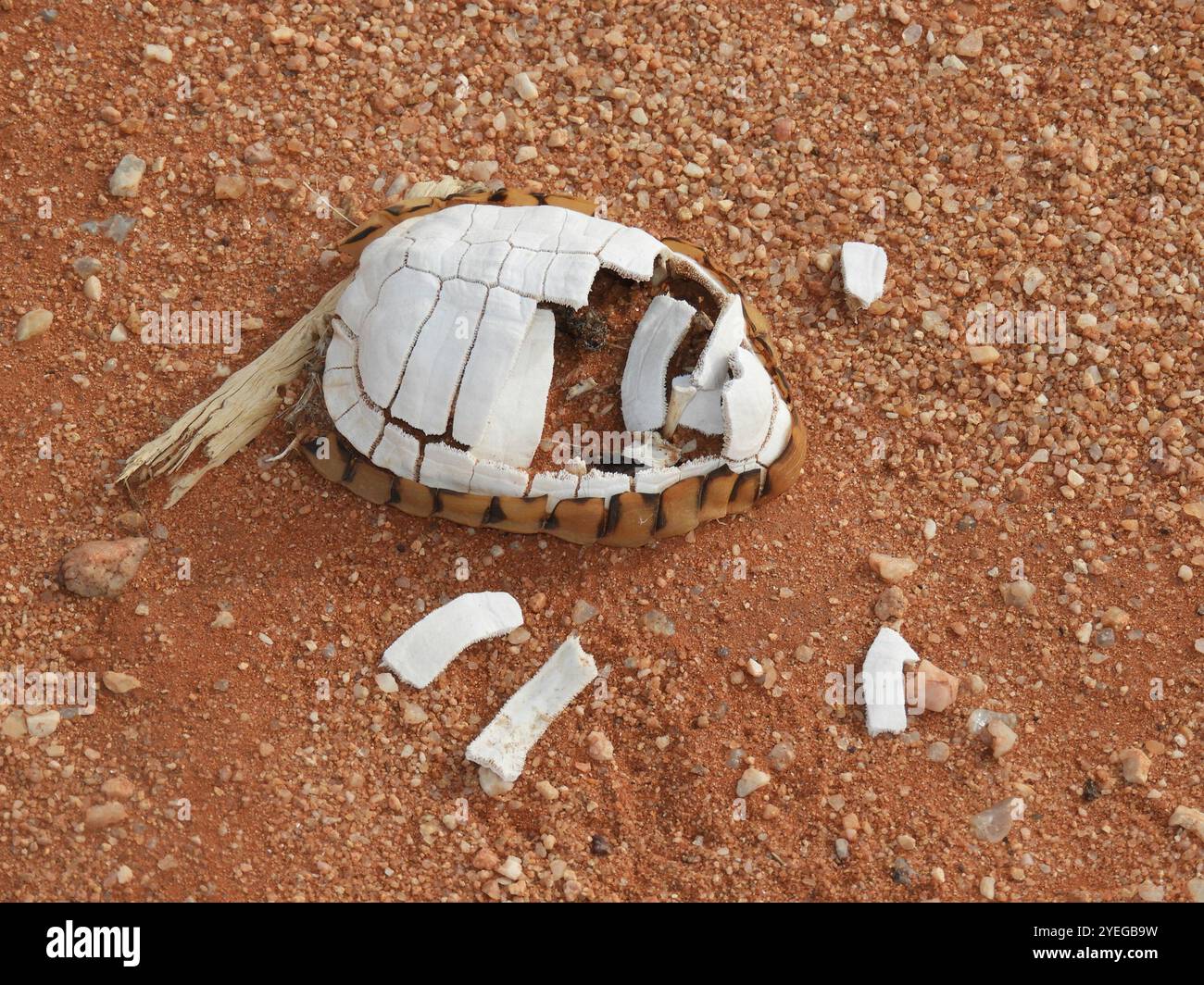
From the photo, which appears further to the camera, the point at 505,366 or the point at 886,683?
the point at 886,683

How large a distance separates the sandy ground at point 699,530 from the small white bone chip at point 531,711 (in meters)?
0.08

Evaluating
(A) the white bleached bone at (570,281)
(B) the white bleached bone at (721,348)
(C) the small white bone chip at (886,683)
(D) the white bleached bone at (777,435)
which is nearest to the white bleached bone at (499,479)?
(A) the white bleached bone at (570,281)

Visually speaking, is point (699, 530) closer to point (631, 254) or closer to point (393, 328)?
point (631, 254)

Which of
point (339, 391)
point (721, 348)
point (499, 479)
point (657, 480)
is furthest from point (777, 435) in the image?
point (339, 391)

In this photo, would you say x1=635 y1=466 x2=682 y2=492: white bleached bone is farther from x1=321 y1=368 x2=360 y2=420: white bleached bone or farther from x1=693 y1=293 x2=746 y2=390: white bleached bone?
x1=321 y1=368 x2=360 y2=420: white bleached bone

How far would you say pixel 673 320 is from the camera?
14.9 feet

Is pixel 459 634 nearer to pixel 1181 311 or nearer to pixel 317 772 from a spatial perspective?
pixel 317 772

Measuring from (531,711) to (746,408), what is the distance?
4.69ft

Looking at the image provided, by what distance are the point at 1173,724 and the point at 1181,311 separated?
185 centimetres

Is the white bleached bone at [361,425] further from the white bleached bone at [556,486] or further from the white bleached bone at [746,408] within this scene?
the white bleached bone at [746,408]

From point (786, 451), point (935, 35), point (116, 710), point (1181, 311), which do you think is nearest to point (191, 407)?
point (116, 710)

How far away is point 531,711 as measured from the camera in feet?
14.3

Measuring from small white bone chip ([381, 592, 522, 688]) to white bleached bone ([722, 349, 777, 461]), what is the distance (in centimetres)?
108

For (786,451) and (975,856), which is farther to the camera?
(786,451)
